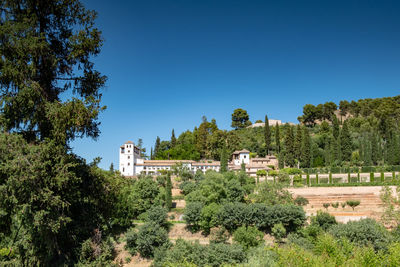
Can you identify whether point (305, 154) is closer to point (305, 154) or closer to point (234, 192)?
point (305, 154)

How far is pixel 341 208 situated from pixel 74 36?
94.1ft

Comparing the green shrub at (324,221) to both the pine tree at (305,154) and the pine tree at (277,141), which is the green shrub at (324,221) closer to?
the pine tree at (305,154)

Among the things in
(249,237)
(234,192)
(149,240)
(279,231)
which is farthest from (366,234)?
(149,240)

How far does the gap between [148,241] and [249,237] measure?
749cm

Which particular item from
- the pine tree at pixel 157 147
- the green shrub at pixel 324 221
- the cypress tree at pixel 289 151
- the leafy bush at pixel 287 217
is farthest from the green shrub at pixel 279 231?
the pine tree at pixel 157 147

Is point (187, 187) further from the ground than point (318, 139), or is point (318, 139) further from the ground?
point (318, 139)

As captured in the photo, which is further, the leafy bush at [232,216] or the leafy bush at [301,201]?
the leafy bush at [301,201]

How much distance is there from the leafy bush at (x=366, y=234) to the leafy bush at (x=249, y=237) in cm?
523

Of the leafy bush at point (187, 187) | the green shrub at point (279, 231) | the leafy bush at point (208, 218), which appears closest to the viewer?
the green shrub at point (279, 231)

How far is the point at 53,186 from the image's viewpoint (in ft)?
19.4

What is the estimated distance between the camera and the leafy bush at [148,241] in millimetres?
20359

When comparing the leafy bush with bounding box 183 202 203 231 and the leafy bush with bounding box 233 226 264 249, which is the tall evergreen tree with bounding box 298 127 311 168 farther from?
the leafy bush with bounding box 233 226 264 249

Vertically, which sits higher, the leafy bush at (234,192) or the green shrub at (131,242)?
the leafy bush at (234,192)

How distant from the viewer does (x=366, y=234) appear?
55.8 ft
